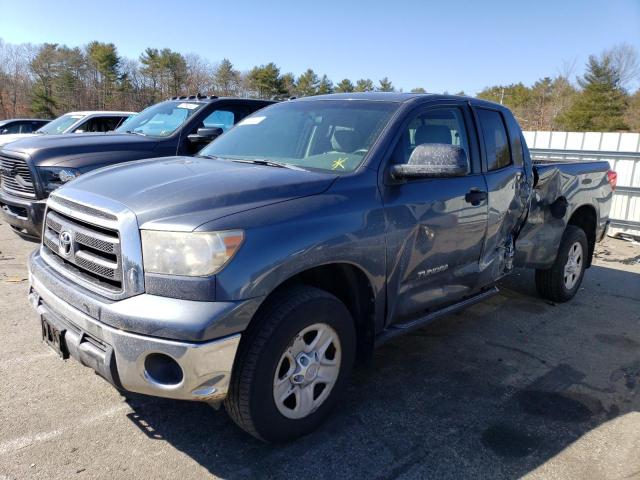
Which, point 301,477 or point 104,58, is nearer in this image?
point 301,477

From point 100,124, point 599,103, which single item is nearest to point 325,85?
point 599,103

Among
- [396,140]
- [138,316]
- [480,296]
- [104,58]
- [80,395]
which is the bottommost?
[80,395]

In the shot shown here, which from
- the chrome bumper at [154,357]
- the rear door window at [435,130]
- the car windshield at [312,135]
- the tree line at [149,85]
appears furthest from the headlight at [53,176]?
the tree line at [149,85]

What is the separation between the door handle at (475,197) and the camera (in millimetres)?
3613

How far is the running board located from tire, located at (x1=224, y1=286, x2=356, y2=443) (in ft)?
1.07

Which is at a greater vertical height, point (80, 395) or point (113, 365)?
point (113, 365)

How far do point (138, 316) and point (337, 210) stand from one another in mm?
1129

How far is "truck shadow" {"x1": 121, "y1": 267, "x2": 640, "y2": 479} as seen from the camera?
268 cm

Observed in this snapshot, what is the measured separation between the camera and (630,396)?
11.6ft

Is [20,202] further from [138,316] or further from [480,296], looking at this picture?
[480,296]

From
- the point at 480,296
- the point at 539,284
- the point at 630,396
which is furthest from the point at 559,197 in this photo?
the point at 630,396

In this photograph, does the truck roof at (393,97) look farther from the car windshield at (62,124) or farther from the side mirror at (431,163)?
the car windshield at (62,124)

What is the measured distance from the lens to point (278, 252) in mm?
2420

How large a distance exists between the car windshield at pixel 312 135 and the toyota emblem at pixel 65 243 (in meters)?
1.24
